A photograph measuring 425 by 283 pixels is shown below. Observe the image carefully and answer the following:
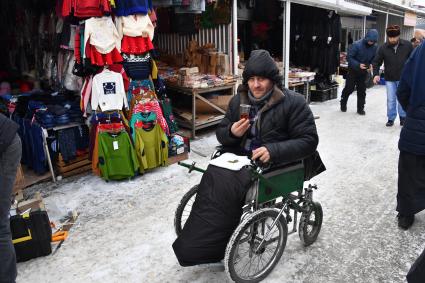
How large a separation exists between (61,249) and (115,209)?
813mm

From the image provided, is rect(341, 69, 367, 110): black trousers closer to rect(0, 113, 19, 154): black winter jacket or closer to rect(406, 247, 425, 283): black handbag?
rect(406, 247, 425, 283): black handbag

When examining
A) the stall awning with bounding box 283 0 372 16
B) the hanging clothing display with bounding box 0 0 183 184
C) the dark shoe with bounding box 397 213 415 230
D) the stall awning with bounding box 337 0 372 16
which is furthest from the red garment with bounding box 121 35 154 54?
the stall awning with bounding box 337 0 372 16

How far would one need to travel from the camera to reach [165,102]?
5.27 meters

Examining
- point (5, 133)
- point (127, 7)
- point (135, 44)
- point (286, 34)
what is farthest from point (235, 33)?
point (5, 133)

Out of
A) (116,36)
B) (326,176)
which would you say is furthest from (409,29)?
(116,36)

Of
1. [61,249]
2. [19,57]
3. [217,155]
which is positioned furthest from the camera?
[19,57]

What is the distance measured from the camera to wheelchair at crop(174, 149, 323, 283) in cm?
242

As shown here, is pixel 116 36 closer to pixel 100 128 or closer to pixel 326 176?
pixel 100 128

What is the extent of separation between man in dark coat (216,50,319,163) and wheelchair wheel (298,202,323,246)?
64 cm

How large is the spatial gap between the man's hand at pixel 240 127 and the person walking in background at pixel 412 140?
61.1 inches

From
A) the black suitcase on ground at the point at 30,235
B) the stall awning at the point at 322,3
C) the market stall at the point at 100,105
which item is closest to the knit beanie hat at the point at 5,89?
the market stall at the point at 100,105


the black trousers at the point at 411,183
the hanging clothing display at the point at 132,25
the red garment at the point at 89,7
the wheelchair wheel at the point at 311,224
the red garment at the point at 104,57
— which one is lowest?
the wheelchair wheel at the point at 311,224

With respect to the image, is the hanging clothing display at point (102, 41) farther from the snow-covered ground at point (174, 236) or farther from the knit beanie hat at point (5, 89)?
the knit beanie hat at point (5, 89)

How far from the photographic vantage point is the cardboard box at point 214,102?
6832 millimetres
